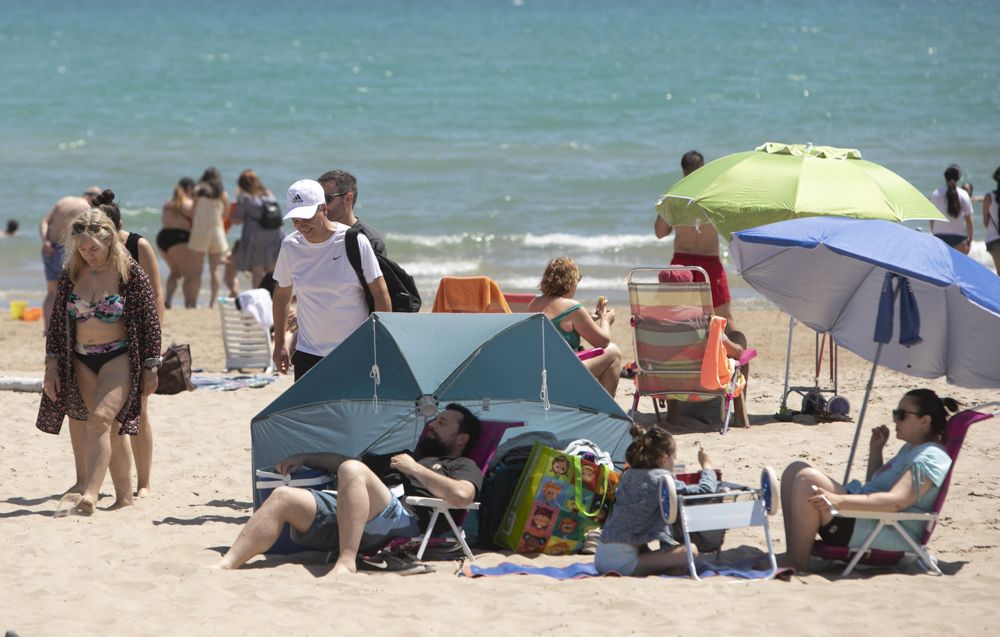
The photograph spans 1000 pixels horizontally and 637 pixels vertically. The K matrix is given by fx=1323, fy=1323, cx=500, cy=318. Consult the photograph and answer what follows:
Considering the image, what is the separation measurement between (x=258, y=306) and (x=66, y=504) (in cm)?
394

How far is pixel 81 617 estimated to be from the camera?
14.2 ft

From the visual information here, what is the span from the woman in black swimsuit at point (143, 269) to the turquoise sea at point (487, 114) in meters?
9.22

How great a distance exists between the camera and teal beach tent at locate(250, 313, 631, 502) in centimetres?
545

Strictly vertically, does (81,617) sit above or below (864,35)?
below

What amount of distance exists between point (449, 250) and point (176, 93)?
60.7ft

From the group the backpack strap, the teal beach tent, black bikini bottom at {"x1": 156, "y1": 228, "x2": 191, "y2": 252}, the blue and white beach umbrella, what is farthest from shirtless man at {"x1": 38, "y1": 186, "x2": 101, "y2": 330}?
the blue and white beach umbrella

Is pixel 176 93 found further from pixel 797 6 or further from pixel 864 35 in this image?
pixel 797 6

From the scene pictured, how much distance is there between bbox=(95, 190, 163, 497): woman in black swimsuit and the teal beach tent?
78 cm

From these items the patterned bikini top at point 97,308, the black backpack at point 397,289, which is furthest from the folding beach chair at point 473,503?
the patterned bikini top at point 97,308

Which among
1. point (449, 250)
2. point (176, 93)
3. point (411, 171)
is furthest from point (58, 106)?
point (449, 250)

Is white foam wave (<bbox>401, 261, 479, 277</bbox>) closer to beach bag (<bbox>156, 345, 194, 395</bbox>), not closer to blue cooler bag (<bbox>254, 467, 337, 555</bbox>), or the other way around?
beach bag (<bbox>156, 345, 194, 395</bbox>)

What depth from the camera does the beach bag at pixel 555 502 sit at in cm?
529

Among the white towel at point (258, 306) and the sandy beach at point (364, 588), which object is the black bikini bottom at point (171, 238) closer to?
the white towel at point (258, 306)

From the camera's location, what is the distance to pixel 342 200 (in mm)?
5801
